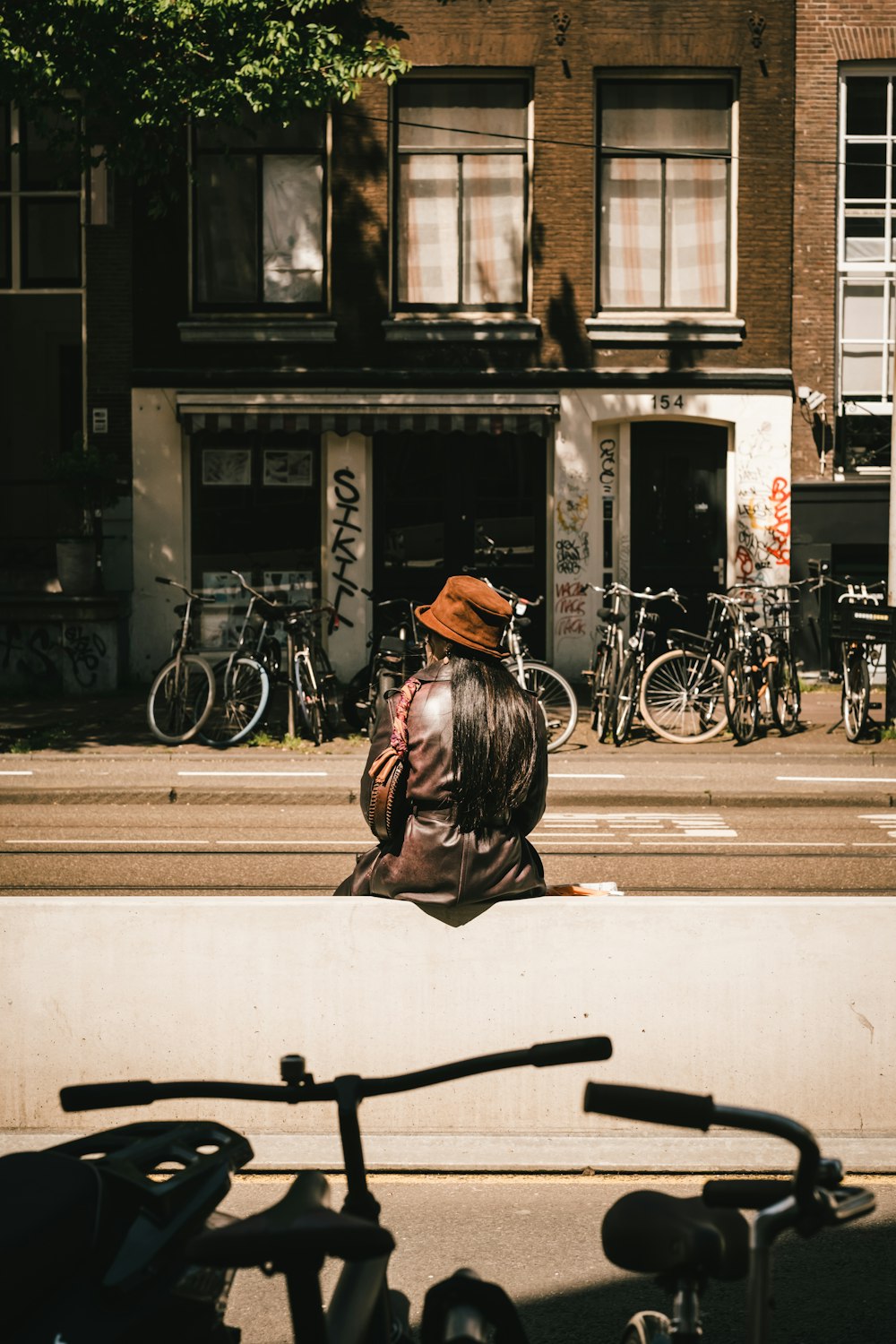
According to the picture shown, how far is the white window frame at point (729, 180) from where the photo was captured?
62.4 ft

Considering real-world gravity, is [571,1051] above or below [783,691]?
above

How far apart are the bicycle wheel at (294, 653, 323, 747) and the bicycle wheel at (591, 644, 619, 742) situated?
250 cm

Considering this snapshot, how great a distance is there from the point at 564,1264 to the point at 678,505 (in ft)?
52.6

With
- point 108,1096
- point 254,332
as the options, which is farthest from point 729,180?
point 108,1096

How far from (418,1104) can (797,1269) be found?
1235mm

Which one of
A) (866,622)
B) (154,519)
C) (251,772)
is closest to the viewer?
(251,772)

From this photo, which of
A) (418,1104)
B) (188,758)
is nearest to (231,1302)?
(418,1104)

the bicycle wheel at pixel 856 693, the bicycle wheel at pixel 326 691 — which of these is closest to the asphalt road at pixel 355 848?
the bicycle wheel at pixel 326 691

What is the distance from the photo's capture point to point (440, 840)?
16.0 ft

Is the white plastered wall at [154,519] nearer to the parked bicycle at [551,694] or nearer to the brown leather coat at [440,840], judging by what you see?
the parked bicycle at [551,694]

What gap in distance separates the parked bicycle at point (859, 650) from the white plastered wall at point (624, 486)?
4120 mm

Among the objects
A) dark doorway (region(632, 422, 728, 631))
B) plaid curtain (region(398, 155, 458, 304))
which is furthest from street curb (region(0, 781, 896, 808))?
plaid curtain (region(398, 155, 458, 304))

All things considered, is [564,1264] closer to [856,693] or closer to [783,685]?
[856,693]

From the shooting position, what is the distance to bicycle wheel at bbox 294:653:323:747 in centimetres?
1447
